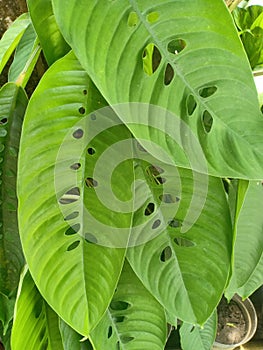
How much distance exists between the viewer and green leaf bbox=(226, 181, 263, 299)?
813mm

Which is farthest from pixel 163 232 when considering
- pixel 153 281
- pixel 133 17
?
pixel 133 17

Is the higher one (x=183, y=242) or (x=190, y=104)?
(x=190, y=104)

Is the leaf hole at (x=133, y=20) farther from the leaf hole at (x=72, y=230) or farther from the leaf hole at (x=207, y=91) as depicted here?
the leaf hole at (x=72, y=230)

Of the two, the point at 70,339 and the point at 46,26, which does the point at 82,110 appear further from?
the point at 70,339

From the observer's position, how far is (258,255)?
0.82 metres

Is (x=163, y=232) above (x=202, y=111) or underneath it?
underneath

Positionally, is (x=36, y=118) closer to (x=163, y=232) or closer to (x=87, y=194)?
(x=87, y=194)

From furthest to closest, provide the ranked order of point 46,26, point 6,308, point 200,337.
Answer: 1. point 200,337
2. point 6,308
3. point 46,26

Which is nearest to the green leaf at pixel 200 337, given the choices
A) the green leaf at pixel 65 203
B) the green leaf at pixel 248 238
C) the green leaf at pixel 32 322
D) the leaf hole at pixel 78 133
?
the green leaf at pixel 248 238

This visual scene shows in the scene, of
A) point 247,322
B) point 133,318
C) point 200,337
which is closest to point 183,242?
point 133,318

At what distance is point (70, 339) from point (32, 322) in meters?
0.06

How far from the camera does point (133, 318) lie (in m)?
0.78

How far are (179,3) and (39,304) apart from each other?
18.4 inches

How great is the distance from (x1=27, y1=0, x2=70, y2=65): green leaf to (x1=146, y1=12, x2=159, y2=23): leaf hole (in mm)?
164
